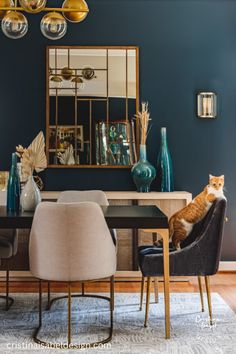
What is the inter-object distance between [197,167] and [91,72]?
1.41 meters

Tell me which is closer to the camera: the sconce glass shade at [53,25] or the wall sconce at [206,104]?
the sconce glass shade at [53,25]

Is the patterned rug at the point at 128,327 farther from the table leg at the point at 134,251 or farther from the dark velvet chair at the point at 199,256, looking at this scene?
the table leg at the point at 134,251

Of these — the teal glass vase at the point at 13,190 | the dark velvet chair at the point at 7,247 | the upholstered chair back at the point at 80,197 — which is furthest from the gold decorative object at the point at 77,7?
the dark velvet chair at the point at 7,247

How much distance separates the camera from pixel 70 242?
123 inches

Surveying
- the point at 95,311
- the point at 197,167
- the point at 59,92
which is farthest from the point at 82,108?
the point at 95,311

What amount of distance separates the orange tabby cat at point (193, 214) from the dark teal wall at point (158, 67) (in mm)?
1762

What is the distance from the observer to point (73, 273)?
314 centimetres

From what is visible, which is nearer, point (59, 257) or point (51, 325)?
point (59, 257)

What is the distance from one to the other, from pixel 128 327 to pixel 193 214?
849 millimetres

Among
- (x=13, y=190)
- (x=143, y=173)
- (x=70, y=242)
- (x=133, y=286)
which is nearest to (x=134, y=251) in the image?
(x=133, y=286)

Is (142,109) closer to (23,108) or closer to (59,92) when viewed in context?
(59,92)

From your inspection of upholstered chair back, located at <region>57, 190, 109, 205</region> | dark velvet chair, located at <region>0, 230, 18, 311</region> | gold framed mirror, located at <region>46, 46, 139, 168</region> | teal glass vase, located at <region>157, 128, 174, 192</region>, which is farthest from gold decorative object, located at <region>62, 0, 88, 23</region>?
teal glass vase, located at <region>157, 128, 174, 192</region>

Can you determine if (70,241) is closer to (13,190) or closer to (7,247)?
(13,190)

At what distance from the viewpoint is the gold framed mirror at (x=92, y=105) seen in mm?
5414
